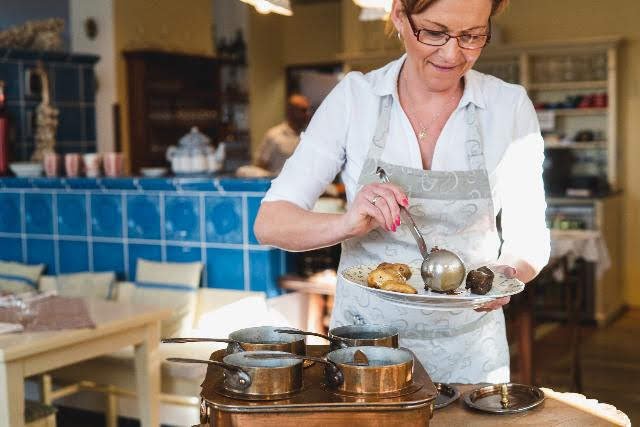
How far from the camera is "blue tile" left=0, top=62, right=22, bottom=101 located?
19.5 ft

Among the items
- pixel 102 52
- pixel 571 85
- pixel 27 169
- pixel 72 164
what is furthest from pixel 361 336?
pixel 571 85

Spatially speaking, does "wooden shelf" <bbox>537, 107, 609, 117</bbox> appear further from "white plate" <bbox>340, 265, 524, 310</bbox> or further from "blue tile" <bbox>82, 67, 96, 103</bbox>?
"white plate" <bbox>340, 265, 524, 310</bbox>

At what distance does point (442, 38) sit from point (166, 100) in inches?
263

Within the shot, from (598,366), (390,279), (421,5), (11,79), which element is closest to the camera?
(390,279)

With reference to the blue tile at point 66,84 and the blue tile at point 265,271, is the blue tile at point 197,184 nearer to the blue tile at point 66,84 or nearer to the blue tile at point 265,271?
the blue tile at point 265,271

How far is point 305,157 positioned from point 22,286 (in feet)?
11.4

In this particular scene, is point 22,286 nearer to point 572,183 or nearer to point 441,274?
Result: point 441,274

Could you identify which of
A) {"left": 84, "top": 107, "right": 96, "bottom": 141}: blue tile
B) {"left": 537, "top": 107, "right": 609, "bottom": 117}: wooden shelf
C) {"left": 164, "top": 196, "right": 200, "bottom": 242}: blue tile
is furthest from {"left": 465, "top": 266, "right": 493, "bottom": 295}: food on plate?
{"left": 537, "top": 107, "right": 609, "bottom": 117}: wooden shelf

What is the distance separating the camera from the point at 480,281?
151cm

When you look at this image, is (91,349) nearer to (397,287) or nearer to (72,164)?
(72,164)

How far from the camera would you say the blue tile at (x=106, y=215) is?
490cm

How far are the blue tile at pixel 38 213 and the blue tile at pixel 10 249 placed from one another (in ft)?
0.46

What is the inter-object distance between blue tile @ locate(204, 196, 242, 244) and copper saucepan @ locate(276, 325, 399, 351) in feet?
9.55

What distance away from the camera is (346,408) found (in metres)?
1.25
